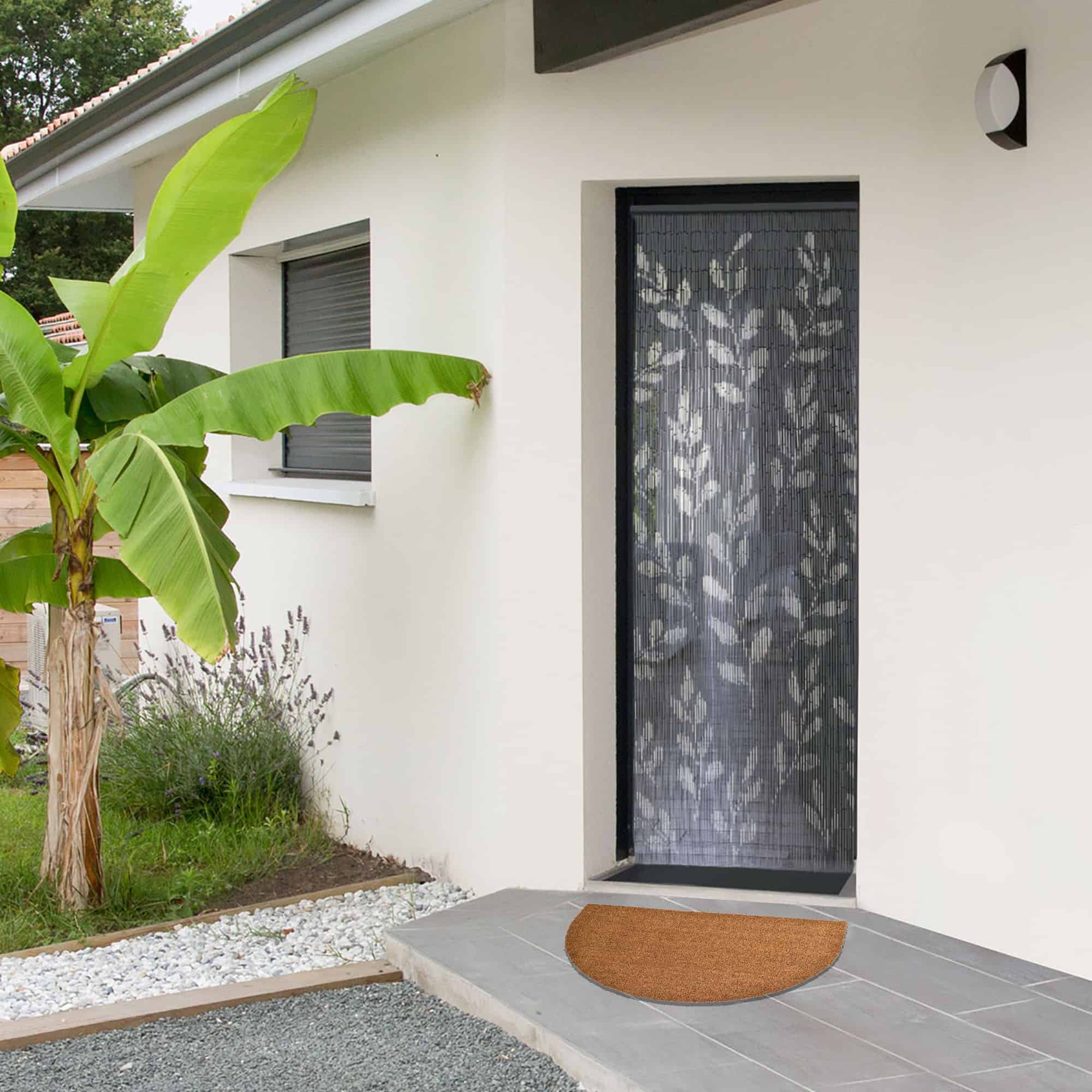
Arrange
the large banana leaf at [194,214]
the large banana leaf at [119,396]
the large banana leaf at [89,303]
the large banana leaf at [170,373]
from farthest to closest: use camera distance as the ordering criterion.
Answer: the large banana leaf at [170,373], the large banana leaf at [119,396], the large banana leaf at [89,303], the large banana leaf at [194,214]

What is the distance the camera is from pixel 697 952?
16.0ft

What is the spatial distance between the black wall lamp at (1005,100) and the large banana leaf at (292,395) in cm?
232

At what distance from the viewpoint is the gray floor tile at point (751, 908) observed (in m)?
5.32

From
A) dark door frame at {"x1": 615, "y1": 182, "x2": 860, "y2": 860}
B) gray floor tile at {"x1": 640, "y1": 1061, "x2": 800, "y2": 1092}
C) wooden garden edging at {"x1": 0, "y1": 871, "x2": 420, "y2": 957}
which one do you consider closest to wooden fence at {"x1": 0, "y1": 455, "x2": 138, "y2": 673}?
wooden garden edging at {"x1": 0, "y1": 871, "x2": 420, "y2": 957}

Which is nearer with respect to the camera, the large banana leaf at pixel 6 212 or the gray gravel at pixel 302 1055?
the gray gravel at pixel 302 1055

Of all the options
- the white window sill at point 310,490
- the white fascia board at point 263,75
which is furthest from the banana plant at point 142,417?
the white window sill at point 310,490

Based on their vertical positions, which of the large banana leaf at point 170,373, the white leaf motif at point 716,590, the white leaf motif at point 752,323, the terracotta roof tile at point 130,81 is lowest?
the white leaf motif at point 716,590

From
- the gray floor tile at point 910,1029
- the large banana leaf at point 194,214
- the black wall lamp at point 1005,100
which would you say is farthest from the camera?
the large banana leaf at point 194,214

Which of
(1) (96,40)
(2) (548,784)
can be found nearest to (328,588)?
(2) (548,784)

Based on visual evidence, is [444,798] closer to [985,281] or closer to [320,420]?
[320,420]

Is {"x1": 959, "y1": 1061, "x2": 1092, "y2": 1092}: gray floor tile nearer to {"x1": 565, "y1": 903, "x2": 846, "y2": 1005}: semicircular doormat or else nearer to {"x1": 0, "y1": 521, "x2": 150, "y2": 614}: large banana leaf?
{"x1": 565, "y1": 903, "x2": 846, "y2": 1005}: semicircular doormat

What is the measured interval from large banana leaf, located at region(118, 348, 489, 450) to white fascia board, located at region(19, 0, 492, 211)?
1369 millimetres

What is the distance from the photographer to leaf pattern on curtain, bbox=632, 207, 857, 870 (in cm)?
568

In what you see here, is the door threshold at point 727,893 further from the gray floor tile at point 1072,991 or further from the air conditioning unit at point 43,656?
the air conditioning unit at point 43,656
